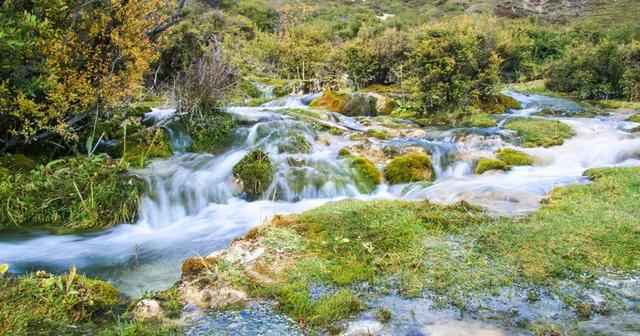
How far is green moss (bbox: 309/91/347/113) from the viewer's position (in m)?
18.9

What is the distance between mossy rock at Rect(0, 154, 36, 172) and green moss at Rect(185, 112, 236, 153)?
366 centimetres

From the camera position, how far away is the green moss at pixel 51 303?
12.4 ft

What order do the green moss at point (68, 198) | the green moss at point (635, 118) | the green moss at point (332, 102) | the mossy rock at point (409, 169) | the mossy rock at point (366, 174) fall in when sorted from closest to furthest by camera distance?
1. the green moss at point (68, 198)
2. the mossy rock at point (366, 174)
3. the mossy rock at point (409, 169)
4. the green moss at point (635, 118)
5. the green moss at point (332, 102)

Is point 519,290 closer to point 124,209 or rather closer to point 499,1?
point 124,209

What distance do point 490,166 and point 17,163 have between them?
407 inches

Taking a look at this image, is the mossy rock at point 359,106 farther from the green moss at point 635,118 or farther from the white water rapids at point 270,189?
the green moss at point 635,118

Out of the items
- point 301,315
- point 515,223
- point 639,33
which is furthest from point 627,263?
point 639,33

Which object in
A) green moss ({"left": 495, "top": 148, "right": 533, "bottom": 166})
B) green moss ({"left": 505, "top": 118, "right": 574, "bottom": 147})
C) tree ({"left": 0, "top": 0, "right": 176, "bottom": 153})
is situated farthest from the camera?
green moss ({"left": 505, "top": 118, "right": 574, "bottom": 147})

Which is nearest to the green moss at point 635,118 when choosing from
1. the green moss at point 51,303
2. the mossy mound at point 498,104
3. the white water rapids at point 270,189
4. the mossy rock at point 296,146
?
the white water rapids at point 270,189

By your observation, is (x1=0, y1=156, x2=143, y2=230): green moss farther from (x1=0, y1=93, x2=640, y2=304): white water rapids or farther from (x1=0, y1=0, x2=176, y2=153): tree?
(x1=0, y1=0, x2=176, y2=153): tree

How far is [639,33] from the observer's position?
30.4m

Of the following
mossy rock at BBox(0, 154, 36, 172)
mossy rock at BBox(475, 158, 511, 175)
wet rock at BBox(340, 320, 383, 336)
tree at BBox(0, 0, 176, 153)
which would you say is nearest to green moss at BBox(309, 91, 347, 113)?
mossy rock at BBox(475, 158, 511, 175)

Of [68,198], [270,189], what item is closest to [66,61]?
[68,198]

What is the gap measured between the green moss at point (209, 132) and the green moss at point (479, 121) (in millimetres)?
8121
